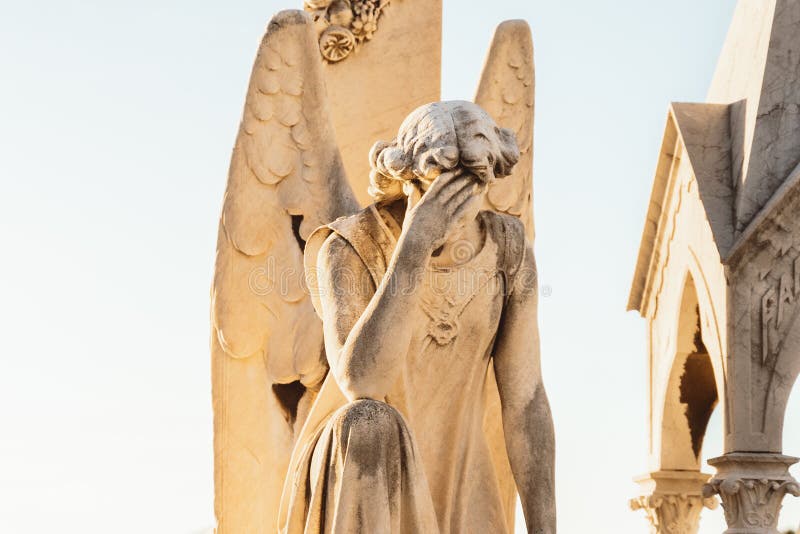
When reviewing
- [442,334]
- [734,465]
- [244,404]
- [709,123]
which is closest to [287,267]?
[244,404]

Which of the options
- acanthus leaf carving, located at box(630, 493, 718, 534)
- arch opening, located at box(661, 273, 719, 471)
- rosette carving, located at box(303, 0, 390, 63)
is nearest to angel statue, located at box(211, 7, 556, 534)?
rosette carving, located at box(303, 0, 390, 63)

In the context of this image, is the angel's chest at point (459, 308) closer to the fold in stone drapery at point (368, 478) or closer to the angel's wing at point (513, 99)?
the fold in stone drapery at point (368, 478)

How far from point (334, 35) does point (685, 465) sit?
243 inches

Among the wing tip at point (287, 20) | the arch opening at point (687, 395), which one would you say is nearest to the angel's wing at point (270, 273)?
the wing tip at point (287, 20)

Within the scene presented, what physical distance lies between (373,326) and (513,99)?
2.49 m

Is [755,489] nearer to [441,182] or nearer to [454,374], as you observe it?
[454,374]

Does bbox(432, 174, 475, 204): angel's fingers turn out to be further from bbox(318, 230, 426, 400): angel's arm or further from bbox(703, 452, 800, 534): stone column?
bbox(703, 452, 800, 534): stone column

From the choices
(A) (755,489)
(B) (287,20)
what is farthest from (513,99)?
(A) (755,489)

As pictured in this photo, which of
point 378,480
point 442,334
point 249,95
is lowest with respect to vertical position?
point 378,480

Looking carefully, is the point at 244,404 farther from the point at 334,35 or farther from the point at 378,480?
the point at 334,35

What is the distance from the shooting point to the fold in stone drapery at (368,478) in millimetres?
7492

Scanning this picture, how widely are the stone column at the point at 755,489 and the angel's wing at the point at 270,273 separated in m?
4.72

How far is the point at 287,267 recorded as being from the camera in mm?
9273

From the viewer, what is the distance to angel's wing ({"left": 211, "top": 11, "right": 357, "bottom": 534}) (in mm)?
9148
